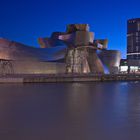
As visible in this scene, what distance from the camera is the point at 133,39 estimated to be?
126m

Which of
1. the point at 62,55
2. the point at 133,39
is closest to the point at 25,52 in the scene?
the point at 62,55

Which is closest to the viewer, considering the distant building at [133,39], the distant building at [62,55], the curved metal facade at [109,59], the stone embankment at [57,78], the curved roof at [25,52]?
the stone embankment at [57,78]

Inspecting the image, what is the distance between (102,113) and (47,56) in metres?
38.9

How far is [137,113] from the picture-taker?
9555 millimetres

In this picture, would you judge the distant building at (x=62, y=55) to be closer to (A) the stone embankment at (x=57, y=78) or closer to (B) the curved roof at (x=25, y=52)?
(B) the curved roof at (x=25, y=52)

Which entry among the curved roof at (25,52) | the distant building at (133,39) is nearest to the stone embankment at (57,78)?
the curved roof at (25,52)

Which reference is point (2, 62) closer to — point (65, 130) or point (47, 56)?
point (47, 56)

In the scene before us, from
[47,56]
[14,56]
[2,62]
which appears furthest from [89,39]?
[2,62]

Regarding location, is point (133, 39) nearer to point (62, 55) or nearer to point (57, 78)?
point (62, 55)

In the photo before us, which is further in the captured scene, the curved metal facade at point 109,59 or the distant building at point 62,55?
the curved metal facade at point 109,59

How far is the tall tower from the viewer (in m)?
123

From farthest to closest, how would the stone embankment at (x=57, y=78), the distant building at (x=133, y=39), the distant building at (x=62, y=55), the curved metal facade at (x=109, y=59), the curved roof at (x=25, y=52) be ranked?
1. the distant building at (x=133, y=39)
2. the curved metal facade at (x=109, y=59)
3. the distant building at (x=62, y=55)
4. the curved roof at (x=25, y=52)
5. the stone embankment at (x=57, y=78)

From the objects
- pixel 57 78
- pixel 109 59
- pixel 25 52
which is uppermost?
pixel 109 59

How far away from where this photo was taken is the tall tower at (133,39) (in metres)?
123
